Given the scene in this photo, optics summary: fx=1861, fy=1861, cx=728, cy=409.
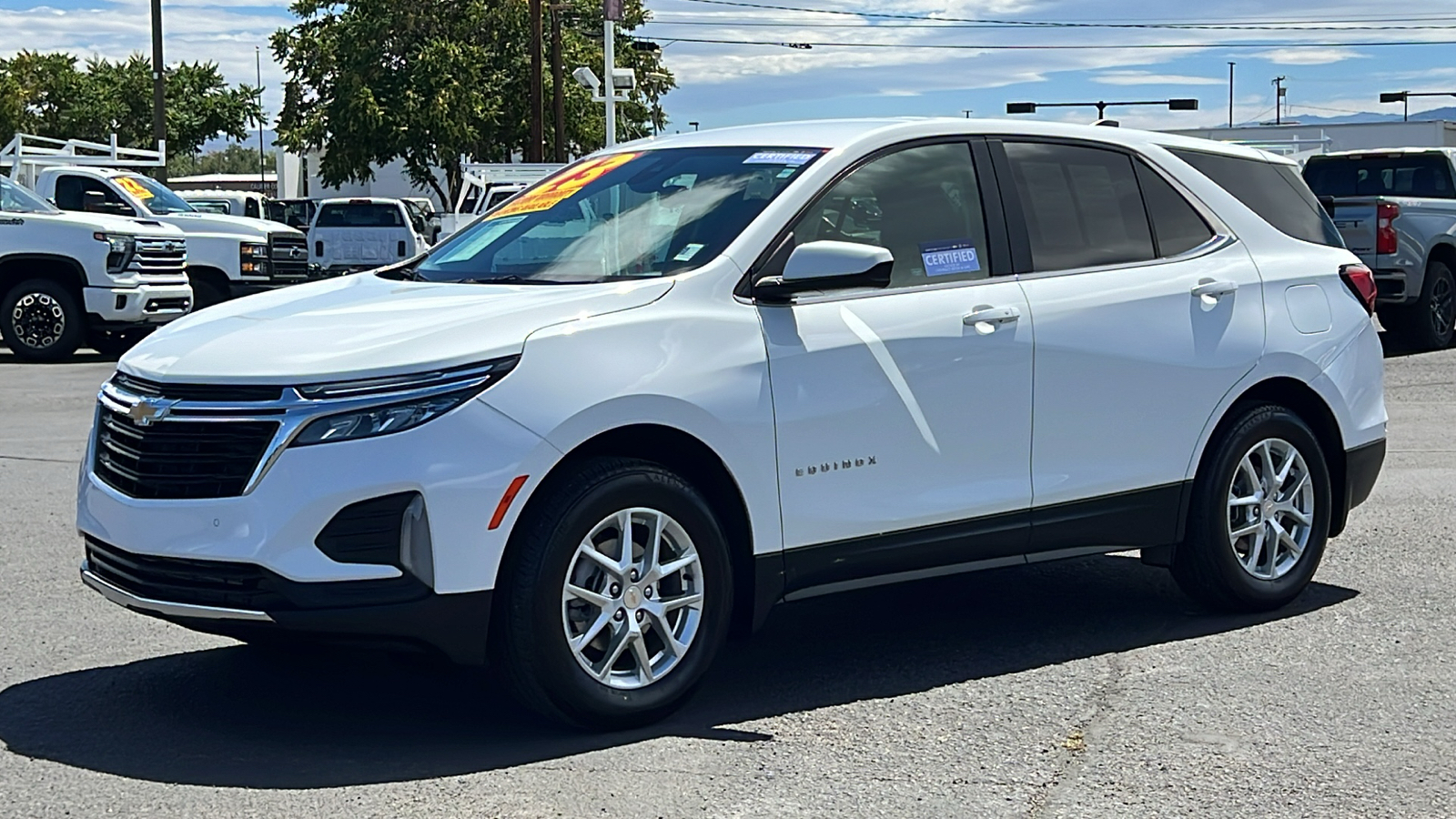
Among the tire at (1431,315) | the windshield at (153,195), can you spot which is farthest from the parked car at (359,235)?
the tire at (1431,315)

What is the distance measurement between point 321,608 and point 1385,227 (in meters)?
15.1

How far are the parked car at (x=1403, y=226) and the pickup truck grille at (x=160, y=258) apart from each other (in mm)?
11774

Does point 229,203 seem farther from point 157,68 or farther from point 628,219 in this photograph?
point 628,219

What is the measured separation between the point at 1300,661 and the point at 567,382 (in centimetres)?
275

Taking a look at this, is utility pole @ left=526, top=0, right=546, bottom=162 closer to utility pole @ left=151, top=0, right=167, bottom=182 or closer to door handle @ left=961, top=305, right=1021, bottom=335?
utility pole @ left=151, top=0, right=167, bottom=182

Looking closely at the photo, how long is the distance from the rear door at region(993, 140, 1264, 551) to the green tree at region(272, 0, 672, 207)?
49228 mm

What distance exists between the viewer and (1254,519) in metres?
6.87

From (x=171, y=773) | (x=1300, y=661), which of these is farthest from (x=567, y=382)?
(x=1300, y=661)

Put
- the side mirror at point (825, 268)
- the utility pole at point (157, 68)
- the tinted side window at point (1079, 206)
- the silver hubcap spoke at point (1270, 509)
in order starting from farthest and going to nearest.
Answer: the utility pole at point (157, 68) → the silver hubcap spoke at point (1270, 509) → the tinted side window at point (1079, 206) → the side mirror at point (825, 268)

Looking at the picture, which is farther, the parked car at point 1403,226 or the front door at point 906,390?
the parked car at point 1403,226

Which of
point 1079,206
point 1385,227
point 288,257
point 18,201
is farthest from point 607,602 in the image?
point 288,257

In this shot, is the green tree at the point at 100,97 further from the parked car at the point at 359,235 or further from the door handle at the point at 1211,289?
the door handle at the point at 1211,289

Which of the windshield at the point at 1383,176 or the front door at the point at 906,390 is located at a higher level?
the windshield at the point at 1383,176

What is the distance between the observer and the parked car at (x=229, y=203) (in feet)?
114
